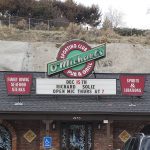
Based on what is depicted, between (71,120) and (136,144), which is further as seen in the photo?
(71,120)

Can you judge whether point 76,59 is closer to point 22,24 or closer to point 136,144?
point 136,144

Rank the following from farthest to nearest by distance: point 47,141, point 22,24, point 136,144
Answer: point 22,24 → point 47,141 → point 136,144

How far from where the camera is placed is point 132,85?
25.5 m

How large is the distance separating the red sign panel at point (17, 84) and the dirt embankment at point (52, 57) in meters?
20.5

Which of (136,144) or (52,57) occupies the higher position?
(52,57)

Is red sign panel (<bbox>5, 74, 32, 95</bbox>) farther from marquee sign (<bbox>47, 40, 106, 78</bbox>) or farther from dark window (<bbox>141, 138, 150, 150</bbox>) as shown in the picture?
dark window (<bbox>141, 138, 150, 150</bbox>)

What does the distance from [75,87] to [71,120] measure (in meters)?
1.87

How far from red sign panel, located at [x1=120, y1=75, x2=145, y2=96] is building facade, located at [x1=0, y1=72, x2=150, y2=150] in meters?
0.38

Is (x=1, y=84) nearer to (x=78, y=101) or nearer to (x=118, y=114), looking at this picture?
(x=78, y=101)

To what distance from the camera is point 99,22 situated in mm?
80625

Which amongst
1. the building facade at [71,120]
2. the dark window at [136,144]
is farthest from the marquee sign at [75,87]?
the dark window at [136,144]

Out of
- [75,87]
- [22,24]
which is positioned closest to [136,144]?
[75,87]

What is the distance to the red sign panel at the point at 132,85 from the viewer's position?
25484 millimetres

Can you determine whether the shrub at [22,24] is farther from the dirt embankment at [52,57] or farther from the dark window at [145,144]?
the dark window at [145,144]
